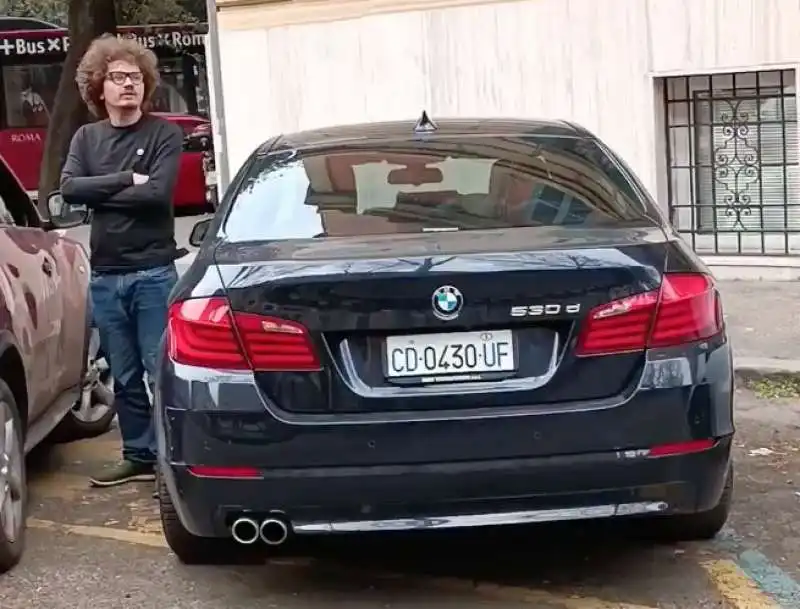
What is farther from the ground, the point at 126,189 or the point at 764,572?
the point at 126,189

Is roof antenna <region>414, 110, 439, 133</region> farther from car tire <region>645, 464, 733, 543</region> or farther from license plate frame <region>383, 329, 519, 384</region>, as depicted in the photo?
car tire <region>645, 464, 733, 543</region>

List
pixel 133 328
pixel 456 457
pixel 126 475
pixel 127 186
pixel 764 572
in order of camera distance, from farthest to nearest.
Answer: pixel 126 475 < pixel 133 328 < pixel 127 186 < pixel 764 572 < pixel 456 457

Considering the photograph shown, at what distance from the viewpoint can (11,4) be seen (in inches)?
1533

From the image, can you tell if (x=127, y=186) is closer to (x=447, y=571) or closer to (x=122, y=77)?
(x=122, y=77)

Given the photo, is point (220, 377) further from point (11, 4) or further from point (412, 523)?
point (11, 4)

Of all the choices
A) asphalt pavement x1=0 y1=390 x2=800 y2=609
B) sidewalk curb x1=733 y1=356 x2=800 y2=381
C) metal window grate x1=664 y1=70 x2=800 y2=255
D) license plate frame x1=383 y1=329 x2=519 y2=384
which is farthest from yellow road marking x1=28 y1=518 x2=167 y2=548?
metal window grate x1=664 y1=70 x2=800 y2=255

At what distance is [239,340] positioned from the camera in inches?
158

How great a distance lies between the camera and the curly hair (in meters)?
5.89

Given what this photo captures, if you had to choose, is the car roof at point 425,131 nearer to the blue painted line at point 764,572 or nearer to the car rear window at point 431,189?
the car rear window at point 431,189

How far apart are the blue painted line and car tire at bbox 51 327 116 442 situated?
3.27 m

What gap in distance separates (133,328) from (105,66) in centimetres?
110

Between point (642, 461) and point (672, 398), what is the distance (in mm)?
198

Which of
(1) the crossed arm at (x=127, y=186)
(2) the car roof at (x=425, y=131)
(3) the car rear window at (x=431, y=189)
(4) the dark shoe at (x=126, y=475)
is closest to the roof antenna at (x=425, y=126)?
(2) the car roof at (x=425, y=131)

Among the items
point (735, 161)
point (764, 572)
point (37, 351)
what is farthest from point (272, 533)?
point (735, 161)
